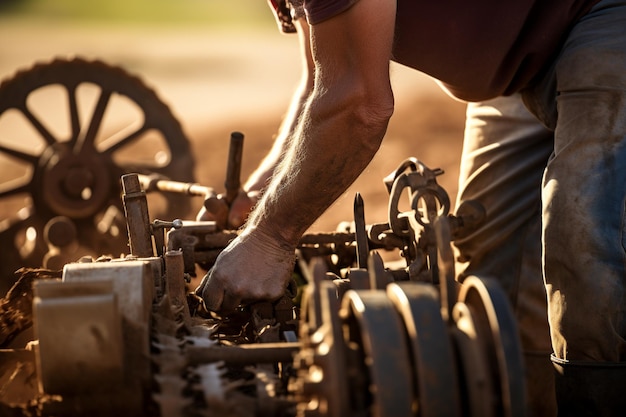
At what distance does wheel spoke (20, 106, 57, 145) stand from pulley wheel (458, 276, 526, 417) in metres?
4.22

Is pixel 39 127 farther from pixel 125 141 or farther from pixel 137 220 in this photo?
pixel 137 220

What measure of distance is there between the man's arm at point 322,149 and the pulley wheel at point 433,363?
3.95 feet

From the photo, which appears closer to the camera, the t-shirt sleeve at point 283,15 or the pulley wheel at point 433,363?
the pulley wheel at point 433,363

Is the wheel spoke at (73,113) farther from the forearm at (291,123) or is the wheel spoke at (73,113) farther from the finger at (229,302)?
the finger at (229,302)

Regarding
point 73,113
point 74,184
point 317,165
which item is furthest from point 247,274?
point 73,113

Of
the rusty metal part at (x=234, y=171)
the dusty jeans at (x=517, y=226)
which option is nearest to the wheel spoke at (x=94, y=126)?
the rusty metal part at (x=234, y=171)

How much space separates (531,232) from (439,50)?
1.19 metres

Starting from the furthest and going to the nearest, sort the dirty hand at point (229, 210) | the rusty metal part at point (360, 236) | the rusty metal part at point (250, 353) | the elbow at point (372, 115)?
the dirty hand at point (229, 210)
the rusty metal part at point (360, 236)
the elbow at point (372, 115)
the rusty metal part at point (250, 353)

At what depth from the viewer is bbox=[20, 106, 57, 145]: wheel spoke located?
234 inches

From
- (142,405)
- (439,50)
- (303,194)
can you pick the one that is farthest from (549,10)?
(142,405)

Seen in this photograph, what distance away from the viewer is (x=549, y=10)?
3.47 meters

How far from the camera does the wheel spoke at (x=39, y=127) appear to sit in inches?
234

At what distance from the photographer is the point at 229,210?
4242mm

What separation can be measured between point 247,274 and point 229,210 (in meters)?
1.08
